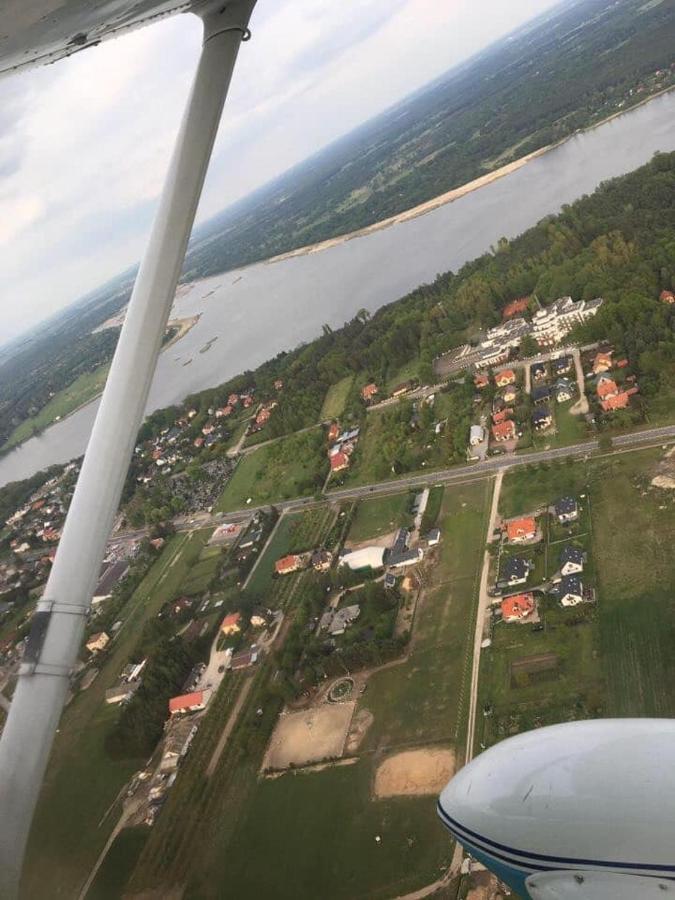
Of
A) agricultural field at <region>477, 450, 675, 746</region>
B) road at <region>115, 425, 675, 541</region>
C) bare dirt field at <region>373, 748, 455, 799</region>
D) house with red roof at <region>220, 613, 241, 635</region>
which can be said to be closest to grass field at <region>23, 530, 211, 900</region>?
house with red roof at <region>220, 613, 241, 635</region>

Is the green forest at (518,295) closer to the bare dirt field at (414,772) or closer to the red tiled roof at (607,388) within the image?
the red tiled roof at (607,388)

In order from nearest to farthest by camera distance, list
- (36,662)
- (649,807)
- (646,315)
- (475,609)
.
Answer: (36,662)
(649,807)
(475,609)
(646,315)

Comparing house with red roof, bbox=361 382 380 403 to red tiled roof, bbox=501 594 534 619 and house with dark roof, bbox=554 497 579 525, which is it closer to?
house with dark roof, bbox=554 497 579 525

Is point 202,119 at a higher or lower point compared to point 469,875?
higher

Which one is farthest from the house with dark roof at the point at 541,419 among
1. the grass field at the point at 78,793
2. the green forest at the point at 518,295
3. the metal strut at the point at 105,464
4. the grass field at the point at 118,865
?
the metal strut at the point at 105,464

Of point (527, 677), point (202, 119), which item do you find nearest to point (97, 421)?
point (202, 119)

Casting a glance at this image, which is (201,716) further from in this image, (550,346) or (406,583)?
(550,346)
